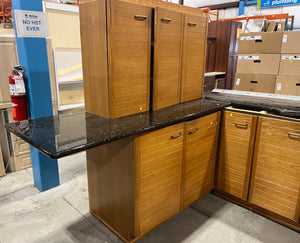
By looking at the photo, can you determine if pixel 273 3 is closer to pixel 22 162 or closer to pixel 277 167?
pixel 277 167

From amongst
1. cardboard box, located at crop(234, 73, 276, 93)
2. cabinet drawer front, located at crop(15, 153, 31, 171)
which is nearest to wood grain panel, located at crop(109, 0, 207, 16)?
cardboard box, located at crop(234, 73, 276, 93)

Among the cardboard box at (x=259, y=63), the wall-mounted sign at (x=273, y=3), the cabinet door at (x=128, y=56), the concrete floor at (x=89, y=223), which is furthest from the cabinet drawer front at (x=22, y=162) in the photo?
the wall-mounted sign at (x=273, y=3)

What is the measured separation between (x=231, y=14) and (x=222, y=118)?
24.1ft

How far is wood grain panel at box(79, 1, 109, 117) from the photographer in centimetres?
145

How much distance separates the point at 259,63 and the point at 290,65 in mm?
414

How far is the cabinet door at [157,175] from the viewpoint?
1486 millimetres

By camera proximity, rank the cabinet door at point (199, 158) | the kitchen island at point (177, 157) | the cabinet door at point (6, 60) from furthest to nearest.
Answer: the cabinet door at point (6, 60) → the cabinet door at point (199, 158) → the kitchen island at point (177, 157)

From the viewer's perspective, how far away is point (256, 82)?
Answer: 3.73 m

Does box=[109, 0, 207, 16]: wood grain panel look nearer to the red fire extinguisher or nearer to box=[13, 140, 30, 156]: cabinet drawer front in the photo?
the red fire extinguisher

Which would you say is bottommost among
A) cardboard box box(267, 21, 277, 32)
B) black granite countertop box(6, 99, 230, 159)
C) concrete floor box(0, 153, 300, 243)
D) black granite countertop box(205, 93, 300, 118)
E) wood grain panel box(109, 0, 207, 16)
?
concrete floor box(0, 153, 300, 243)

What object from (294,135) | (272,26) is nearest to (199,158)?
(294,135)

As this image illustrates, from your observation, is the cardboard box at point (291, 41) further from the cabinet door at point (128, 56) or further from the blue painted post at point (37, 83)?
the blue painted post at point (37, 83)

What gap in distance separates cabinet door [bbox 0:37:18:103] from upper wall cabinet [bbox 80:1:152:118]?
124 centimetres

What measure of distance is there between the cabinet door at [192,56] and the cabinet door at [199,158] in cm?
31
